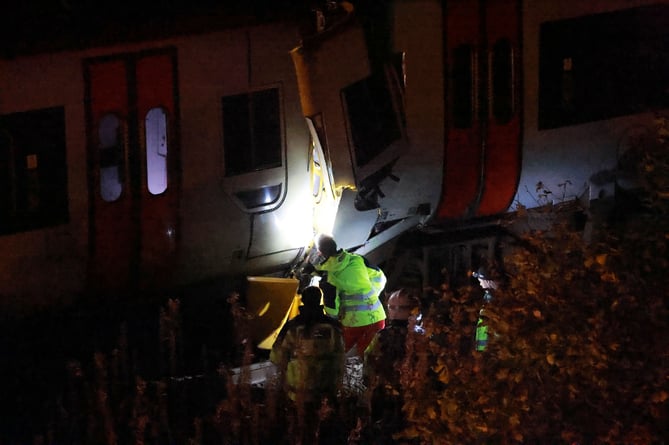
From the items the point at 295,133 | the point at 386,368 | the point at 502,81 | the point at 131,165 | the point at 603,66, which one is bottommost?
the point at 386,368

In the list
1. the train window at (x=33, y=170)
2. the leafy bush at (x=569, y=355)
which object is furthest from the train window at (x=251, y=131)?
the leafy bush at (x=569, y=355)

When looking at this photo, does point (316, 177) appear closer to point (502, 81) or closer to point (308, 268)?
point (308, 268)

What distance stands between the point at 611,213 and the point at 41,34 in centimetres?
504

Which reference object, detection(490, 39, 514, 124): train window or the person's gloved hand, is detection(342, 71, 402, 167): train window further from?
the person's gloved hand

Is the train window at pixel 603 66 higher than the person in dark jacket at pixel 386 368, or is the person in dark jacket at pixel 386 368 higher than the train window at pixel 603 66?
the train window at pixel 603 66

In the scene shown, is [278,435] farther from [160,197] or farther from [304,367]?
[160,197]

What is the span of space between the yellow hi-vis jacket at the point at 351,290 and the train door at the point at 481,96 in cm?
126

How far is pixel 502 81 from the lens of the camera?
687cm

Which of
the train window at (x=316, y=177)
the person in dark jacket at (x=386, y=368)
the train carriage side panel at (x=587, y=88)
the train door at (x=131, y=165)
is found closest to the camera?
the person in dark jacket at (x=386, y=368)

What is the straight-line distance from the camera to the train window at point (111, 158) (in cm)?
638

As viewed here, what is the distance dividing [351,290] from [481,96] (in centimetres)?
205

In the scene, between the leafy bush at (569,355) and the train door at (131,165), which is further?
the train door at (131,165)

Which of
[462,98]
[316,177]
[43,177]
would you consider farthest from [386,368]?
[43,177]

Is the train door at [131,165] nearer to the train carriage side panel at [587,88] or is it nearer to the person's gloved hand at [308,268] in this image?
the person's gloved hand at [308,268]
